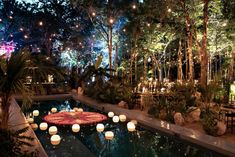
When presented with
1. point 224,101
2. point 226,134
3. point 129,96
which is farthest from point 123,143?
point 224,101

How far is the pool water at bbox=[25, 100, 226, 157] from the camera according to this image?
616cm

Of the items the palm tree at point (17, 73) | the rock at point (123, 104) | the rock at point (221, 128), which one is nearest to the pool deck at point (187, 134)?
the rock at point (221, 128)

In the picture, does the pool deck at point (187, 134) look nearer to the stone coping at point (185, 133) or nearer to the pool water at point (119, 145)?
the stone coping at point (185, 133)

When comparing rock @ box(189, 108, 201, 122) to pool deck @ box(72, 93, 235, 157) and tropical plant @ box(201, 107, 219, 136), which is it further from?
tropical plant @ box(201, 107, 219, 136)

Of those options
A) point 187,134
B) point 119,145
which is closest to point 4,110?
point 119,145

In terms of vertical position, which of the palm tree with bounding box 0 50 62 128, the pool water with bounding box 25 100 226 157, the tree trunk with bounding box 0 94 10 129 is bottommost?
the pool water with bounding box 25 100 226 157

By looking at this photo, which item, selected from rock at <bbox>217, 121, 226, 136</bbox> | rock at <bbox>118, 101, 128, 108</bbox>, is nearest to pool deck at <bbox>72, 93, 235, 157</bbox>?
rock at <bbox>217, 121, 226, 136</bbox>

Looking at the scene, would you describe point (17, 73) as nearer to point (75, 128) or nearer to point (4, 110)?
point (4, 110)

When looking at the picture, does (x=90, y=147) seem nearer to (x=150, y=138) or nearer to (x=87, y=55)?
(x=150, y=138)

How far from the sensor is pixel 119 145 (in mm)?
6820

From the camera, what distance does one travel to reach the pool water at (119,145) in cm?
616

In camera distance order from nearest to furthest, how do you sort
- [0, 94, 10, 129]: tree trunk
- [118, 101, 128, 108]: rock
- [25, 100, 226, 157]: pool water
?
[0, 94, 10, 129]: tree trunk
[25, 100, 226, 157]: pool water
[118, 101, 128, 108]: rock

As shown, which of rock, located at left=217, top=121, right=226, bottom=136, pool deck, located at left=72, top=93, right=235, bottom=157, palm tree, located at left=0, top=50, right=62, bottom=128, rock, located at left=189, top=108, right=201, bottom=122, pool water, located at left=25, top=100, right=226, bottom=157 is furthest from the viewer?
rock, located at left=189, top=108, right=201, bottom=122

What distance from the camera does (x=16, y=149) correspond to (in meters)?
4.05
